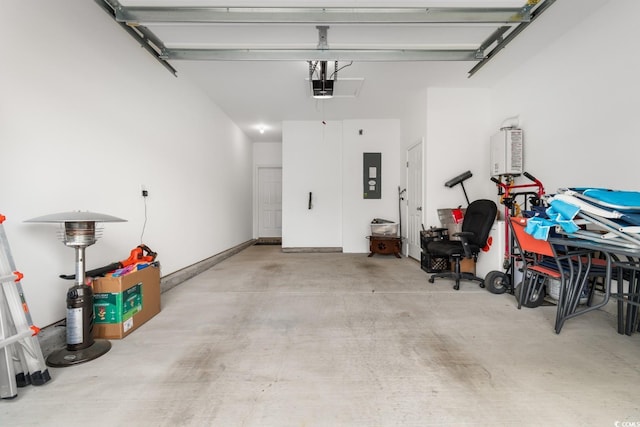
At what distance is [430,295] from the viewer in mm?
3080

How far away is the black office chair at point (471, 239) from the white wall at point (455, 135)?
0.95m

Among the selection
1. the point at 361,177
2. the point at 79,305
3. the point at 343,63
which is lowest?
the point at 79,305

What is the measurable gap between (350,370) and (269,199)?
6.78 meters

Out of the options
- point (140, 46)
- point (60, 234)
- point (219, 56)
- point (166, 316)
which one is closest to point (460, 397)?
point (166, 316)

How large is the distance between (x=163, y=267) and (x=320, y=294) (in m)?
1.96

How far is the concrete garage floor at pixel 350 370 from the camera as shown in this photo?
1.30 m

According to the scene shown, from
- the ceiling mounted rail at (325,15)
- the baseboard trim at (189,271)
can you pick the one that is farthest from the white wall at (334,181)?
the ceiling mounted rail at (325,15)

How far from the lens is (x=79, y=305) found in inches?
71.0

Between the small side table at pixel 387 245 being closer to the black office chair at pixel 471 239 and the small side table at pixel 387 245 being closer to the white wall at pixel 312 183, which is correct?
the white wall at pixel 312 183

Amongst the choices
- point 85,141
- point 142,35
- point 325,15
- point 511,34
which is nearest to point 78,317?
point 85,141

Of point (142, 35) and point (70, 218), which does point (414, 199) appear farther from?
point (70, 218)

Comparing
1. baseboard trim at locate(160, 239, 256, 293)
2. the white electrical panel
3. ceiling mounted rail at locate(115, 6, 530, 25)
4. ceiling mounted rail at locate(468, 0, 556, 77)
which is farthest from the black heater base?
the white electrical panel

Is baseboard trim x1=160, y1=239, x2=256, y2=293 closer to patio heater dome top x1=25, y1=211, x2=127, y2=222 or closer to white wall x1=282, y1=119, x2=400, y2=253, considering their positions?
white wall x1=282, y1=119, x2=400, y2=253

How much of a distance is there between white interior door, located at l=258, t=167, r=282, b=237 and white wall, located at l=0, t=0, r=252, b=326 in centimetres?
396
